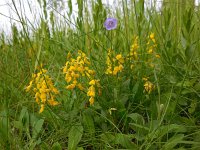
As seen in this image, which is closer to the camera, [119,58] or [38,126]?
[38,126]

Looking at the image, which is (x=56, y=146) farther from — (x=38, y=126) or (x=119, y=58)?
(x=119, y=58)

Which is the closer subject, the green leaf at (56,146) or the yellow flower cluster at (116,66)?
the green leaf at (56,146)

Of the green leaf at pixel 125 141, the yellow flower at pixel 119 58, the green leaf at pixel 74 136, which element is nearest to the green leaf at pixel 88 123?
the green leaf at pixel 74 136

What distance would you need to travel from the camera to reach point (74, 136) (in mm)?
943

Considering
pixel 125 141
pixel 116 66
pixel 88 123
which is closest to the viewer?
pixel 125 141

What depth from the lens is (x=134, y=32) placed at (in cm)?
184

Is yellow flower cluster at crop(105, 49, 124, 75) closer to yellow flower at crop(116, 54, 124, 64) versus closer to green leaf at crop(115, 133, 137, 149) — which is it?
yellow flower at crop(116, 54, 124, 64)

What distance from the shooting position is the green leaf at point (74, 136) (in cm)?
92

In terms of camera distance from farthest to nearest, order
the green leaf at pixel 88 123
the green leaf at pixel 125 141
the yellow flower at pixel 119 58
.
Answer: the yellow flower at pixel 119 58
the green leaf at pixel 88 123
the green leaf at pixel 125 141

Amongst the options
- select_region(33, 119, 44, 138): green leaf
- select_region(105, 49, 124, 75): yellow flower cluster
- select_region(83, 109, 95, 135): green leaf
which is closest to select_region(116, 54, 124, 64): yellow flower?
select_region(105, 49, 124, 75): yellow flower cluster

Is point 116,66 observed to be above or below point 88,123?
above

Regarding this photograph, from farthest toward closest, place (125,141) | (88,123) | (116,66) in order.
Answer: (116,66)
(88,123)
(125,141)

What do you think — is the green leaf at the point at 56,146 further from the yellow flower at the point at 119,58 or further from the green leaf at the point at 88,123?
the yellow flower at the point at 119,58

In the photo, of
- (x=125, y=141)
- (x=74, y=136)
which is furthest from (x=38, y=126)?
(x=125, y=141)
